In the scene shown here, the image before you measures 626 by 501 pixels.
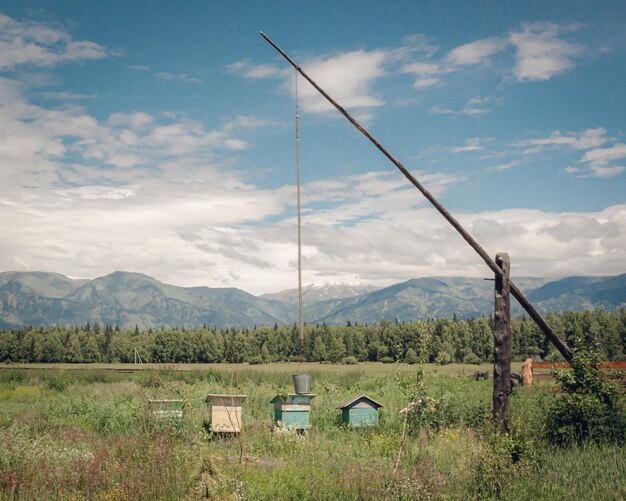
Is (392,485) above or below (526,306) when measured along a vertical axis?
below

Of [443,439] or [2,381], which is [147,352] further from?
[443,439]

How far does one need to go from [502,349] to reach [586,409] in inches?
108

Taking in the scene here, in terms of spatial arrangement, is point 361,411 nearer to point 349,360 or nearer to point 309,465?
point 309,465

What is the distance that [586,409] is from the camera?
13562 mm

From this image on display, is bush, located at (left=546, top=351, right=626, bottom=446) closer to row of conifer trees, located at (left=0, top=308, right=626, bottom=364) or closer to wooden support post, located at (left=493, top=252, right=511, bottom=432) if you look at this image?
wooden support post, located at (left=493, top=252, right=511, bottom=432)

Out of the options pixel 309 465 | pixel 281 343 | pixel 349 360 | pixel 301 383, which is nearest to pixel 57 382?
pixel 301 383

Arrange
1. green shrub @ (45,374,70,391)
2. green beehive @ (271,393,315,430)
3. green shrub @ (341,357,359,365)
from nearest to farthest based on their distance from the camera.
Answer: green beehive @ (271,393,315,430) < green shrub @ (45,374,70,391) < green shrub @ (341,357,359,365)

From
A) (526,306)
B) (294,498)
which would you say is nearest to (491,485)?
(294,498)

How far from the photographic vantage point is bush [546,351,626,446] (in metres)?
13.4

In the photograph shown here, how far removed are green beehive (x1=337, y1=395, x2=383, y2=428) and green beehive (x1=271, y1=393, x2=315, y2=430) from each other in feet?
4.20

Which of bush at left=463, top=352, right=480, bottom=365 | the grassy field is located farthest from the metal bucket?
bush at left=463, top=352, right=480, bottom=365

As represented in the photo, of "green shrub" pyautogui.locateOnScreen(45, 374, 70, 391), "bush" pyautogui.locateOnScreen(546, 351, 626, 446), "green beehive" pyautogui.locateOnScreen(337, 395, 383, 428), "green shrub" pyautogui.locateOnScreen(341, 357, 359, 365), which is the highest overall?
"bush" pyautogui.locateOnScreen(546, 351, 626, 446)

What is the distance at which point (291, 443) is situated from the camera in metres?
14.6

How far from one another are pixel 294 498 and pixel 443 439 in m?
6.59
